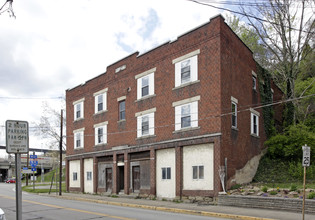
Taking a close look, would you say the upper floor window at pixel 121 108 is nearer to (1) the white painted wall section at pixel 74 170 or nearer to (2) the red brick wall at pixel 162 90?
(2) the red brick wall at pixel 162 90

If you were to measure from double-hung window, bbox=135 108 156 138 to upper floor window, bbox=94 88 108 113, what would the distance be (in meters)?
5.21

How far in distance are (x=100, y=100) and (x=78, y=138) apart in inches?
210

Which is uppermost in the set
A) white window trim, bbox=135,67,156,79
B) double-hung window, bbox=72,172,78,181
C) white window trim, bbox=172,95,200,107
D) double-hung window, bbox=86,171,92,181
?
white window trim, bbox=135,67,156,79

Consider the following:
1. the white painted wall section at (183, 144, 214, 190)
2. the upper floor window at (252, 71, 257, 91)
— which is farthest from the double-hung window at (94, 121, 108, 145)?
the upper floor window at (252, 71, 257, 91)

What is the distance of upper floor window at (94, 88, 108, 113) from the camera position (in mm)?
29770

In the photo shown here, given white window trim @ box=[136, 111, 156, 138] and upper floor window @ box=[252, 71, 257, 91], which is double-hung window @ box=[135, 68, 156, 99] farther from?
upper floor window @ box=[252, 71, 257, 91]

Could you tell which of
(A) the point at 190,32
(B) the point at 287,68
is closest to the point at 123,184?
(A) the point at 190,32

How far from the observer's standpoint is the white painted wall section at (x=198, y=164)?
64.6ft

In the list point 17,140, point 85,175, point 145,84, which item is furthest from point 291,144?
point 17,140

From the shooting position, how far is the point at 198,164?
20406 mm

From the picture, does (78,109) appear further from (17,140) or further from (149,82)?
(17,140)

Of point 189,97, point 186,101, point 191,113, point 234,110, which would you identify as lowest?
point 191,113

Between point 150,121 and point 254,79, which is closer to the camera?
point 150,121

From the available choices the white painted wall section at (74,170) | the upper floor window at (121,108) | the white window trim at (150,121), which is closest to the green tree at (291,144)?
the white window trim at (150,121)
